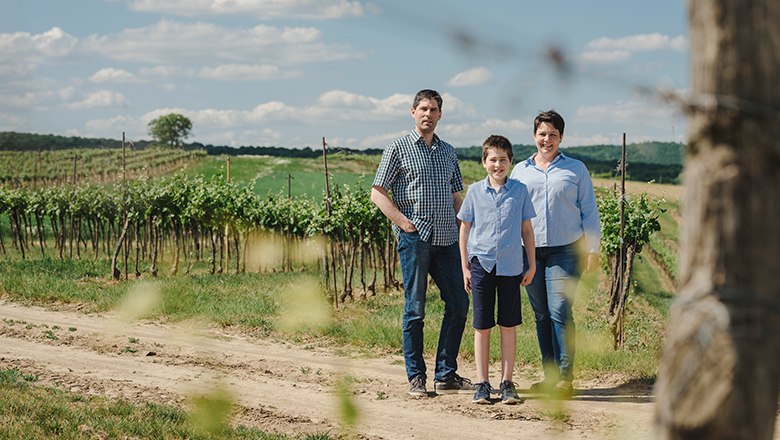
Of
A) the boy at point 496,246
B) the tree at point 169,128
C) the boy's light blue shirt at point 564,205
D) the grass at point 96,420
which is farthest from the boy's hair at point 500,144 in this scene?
the tree at point 169,128

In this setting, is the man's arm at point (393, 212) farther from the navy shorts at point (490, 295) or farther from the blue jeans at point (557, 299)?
the blue jeans at point (557, 299)

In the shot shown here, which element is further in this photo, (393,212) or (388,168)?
(388,168)

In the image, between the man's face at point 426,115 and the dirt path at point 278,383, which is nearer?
the dirt path at point 278,383

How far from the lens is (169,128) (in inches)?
4291

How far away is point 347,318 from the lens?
10492 mm

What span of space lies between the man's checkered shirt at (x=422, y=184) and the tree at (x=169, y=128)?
105m

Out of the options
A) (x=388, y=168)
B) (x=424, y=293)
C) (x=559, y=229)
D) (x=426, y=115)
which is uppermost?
(x=426, y=115)

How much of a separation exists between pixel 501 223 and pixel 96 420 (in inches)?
111

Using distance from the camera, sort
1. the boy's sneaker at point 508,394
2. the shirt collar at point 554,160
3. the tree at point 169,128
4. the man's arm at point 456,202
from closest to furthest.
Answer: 1. the boy's sneaker at point 508,394
2. the shirt collar at point 554,160
3. the man's arm at point 456,202
4. the tree at point 169,128

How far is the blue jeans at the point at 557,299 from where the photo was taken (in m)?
6.00

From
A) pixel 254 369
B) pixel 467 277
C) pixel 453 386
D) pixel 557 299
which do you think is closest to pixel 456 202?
pixel 467 277

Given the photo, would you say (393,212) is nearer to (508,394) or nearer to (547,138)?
(547,138)

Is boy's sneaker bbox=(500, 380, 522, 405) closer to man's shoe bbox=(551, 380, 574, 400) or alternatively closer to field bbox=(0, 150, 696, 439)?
field bbox=(0, 150, 696, 439)

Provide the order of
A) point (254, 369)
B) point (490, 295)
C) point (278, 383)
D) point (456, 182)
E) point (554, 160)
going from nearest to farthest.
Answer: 1. point (490, 295)
2. point (554, 160)
3. point (456, 182)
4. point (278, 383)
5. point (254, 369)
